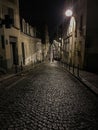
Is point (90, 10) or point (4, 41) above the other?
point (90, 10)

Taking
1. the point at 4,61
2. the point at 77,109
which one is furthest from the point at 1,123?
the point at 4,61

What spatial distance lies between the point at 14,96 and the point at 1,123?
2508mm

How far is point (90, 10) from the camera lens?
14336 millimetres

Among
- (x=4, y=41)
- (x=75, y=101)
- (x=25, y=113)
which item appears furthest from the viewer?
(x=4, y=41)

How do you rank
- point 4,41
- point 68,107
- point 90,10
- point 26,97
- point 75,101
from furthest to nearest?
point 4,41 → point 90,10 → point 26,97 → point 75,101 → point 68,107

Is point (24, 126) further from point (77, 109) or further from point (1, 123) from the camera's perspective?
point (77, 109)

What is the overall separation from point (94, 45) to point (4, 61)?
1014cm

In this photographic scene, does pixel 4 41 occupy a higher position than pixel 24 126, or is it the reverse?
pixel 4 41

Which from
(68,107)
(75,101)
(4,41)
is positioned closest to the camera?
(68,107)

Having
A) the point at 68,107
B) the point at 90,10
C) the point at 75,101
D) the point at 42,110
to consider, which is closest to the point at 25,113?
the point at 42,110

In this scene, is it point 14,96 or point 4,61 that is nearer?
point 14,96

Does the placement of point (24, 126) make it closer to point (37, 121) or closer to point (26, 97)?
point (37, 121)

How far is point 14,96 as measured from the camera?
671 centimetres

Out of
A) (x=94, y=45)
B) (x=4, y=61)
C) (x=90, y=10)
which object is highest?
(x=90, y=10)
